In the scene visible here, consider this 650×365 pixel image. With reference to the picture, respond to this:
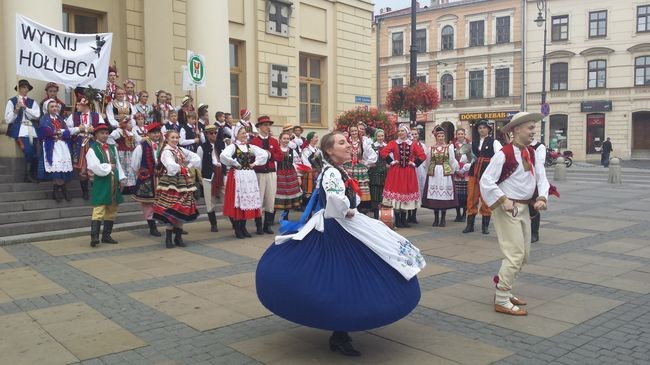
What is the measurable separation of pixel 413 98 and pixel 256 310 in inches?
513

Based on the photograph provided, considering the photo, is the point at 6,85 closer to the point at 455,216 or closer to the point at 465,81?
the point at 455,216

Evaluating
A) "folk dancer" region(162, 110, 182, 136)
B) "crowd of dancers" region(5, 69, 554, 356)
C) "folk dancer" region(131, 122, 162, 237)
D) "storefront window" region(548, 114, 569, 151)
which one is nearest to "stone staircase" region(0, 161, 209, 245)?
"crowd of dancers" region(5, 69, 554, 356)

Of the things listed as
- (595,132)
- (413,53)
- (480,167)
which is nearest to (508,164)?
(480,167)

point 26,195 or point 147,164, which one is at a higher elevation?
point 147,164

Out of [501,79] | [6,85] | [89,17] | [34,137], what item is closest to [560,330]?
[34,137]

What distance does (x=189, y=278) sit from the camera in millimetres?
6852

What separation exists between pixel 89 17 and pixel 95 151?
6813 mm

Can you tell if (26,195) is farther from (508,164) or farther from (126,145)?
(508,164)

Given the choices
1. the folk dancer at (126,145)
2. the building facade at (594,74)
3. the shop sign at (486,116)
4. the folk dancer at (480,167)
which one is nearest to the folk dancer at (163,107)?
the folk dancer at (126,145)

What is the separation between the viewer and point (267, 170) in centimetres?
1037

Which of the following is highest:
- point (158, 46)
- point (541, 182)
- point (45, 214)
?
point (158, 46)

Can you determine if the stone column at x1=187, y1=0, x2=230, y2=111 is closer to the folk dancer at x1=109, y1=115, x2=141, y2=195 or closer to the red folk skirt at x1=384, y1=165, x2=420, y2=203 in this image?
the folk dancer at x1=109, y1=115, x2=141, y2=195

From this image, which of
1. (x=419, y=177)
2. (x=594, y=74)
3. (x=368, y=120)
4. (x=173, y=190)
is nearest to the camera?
(x=173, y=190)

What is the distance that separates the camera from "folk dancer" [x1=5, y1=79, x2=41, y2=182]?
10.2 m
